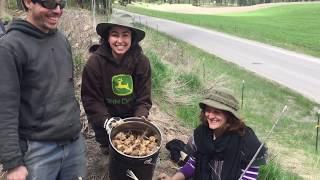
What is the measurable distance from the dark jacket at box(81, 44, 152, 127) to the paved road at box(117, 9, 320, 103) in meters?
8.53

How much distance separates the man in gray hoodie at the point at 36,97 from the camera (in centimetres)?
251

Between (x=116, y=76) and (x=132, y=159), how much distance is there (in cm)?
72

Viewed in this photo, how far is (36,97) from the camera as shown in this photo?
2.69m

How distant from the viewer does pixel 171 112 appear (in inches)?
271

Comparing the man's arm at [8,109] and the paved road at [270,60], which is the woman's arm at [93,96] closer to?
the man's arm at [8,109]

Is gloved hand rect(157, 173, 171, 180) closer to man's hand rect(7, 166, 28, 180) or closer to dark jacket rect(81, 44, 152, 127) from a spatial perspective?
dark jacket rect(81, 44, 152, 127)

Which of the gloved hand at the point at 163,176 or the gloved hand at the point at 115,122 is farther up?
the gloved hand at the point at 115,122

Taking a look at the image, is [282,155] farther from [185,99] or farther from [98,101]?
[98,101]

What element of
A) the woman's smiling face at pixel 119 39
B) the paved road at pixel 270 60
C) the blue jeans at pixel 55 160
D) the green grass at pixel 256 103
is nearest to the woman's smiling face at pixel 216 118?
the woman's smiling face at pixel 119 39

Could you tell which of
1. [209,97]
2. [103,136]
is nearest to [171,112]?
[103,136]

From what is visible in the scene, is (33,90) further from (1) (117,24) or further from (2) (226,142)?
(2) (226,142)

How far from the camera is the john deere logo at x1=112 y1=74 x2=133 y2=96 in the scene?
3.62 metres

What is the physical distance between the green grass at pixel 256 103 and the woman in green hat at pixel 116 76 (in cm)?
181

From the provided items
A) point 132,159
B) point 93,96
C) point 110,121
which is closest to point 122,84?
point 93,96
